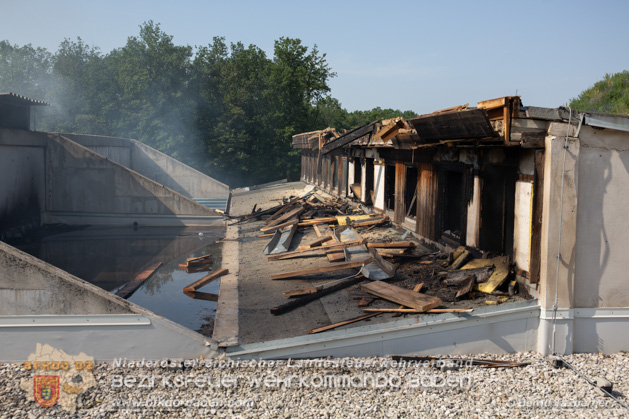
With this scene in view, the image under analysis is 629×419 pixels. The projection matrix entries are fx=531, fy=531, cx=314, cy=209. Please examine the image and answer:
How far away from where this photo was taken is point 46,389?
741cm

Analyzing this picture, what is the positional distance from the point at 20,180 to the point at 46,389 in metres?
16.3

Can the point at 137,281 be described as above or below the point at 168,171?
below

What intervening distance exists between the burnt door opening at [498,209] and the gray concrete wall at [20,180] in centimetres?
1729

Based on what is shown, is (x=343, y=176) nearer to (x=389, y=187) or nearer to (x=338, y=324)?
(x=389, y=187)

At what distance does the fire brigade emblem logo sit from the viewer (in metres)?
7.17

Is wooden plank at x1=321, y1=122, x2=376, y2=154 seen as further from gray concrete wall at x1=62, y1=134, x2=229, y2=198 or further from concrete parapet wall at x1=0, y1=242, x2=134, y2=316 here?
gray concrete wall at x1=62, y1=134, x2=229, y2=198

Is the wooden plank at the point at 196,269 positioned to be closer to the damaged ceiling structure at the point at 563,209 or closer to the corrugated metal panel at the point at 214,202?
the damaged ceiling structure at the point at 563,209

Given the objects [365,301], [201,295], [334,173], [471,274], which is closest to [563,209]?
[471,274]

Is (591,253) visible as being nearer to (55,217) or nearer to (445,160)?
→ (445,160)

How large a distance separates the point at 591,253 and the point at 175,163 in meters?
24.9

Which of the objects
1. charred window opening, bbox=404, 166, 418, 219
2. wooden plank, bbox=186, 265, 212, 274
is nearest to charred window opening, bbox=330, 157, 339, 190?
wooden plank, bbox=186, 265, 212, 274

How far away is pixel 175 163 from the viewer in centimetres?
2986

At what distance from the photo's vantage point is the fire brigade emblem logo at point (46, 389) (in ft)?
23.5

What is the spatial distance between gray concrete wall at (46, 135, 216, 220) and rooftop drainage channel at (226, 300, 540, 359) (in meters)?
17.1
